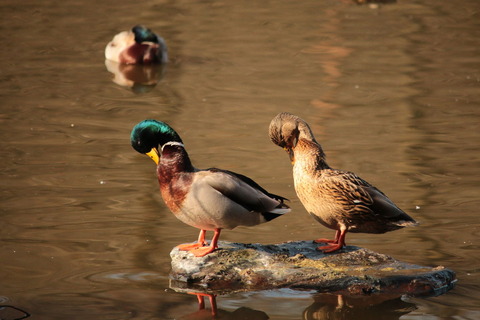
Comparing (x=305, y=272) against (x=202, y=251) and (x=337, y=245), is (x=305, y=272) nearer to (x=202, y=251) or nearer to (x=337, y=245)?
(x=337, y=245)

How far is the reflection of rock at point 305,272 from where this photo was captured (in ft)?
15.6

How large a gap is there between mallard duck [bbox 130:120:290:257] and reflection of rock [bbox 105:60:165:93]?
510 cm

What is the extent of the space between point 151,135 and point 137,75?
617 cm

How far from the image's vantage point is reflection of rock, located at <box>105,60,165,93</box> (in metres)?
10.2

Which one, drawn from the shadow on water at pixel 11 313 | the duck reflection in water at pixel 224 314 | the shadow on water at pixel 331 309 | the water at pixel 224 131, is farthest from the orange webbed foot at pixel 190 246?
the shadow on water at pixel 11 313

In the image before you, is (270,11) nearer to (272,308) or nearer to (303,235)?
(303,235)

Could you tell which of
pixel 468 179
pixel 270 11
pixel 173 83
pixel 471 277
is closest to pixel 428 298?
pixel 471 277

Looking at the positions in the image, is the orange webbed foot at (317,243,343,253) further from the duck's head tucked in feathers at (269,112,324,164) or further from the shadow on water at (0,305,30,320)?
the shadow on water at (0,305,30,320)

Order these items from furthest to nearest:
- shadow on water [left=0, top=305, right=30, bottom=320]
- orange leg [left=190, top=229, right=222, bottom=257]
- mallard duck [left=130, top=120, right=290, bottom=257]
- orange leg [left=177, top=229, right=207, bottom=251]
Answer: orange leg [left=177, top=229, right=207, bottom=251]
orange leg [left=190, top=229, right=222, bottom=257]
mallard duck [left=130, top=120, right=290, bottom=257]
shadow on water [left=0, top=305, right=30, bottom=320]

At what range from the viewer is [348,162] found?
725 cm

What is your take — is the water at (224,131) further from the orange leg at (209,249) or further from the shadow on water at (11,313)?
the orange leg at (209,249)

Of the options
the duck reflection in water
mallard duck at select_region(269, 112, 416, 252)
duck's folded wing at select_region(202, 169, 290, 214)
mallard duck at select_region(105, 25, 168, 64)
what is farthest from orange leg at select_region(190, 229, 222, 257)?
mallard duck at select_region(105, 25, 168, 64)

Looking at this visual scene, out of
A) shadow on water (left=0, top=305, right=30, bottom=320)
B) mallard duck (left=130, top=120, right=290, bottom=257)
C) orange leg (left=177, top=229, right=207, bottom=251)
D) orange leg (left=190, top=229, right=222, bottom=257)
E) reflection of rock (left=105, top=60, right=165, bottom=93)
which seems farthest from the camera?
reflection of rock (left=105, top=60, right=165, bottom=93)

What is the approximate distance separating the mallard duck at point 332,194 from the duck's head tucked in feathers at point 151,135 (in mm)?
556
